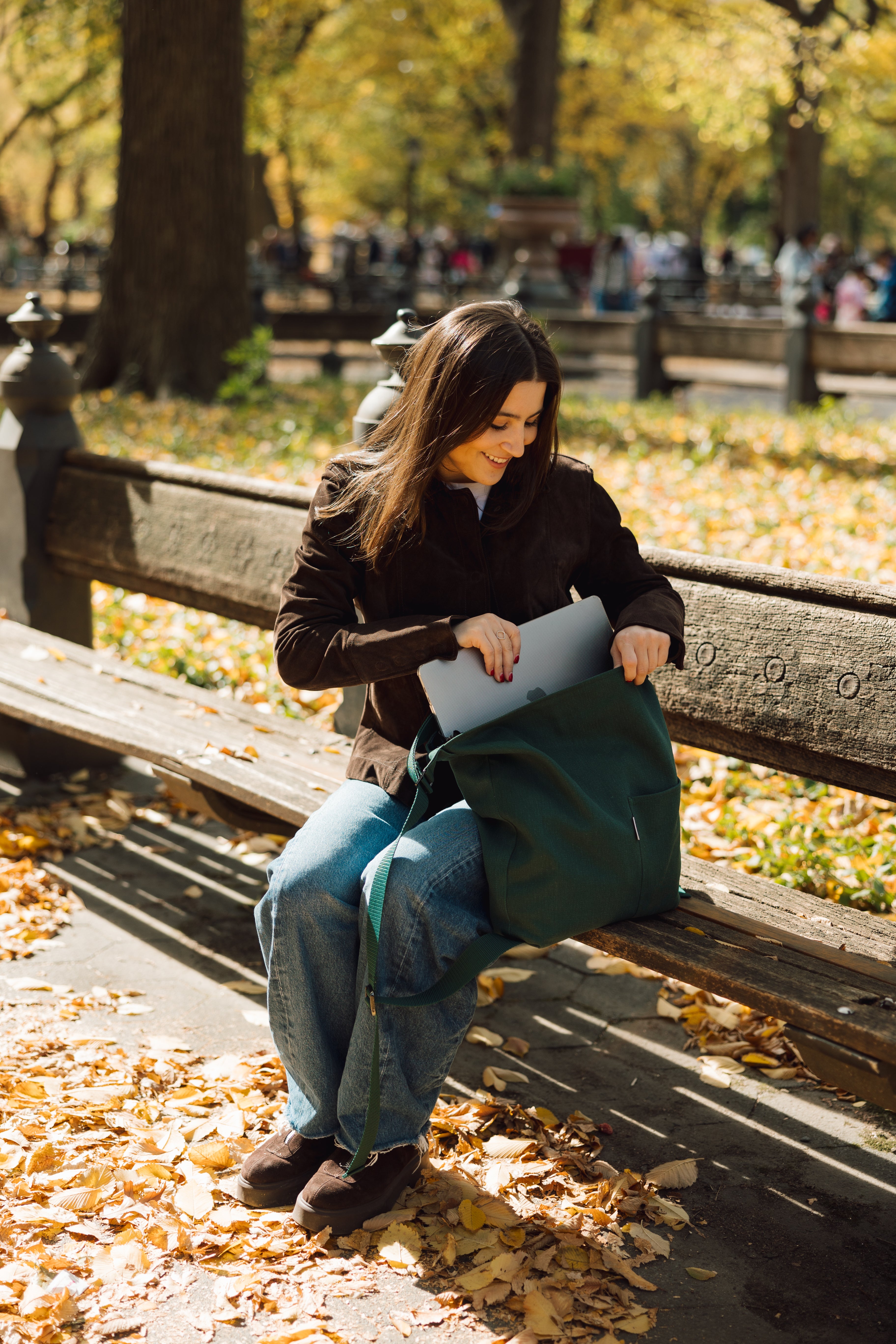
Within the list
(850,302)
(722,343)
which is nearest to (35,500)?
(722,343)

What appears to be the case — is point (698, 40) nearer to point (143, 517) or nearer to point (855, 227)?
point (143, 517)

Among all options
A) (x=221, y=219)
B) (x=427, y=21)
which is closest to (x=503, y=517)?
(x=221, y=219)

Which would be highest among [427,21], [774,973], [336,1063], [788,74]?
[427,21]

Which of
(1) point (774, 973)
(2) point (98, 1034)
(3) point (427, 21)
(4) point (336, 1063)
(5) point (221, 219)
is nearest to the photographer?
(1) point (774, 973)

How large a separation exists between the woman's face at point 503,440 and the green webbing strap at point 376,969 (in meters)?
0.57

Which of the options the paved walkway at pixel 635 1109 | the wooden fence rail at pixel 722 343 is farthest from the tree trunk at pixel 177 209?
the paved walkway at pixel 635 1109

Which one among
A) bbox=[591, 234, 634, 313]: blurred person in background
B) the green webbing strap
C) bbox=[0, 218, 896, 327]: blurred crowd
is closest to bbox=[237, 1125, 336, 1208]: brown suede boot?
the green webbing strap

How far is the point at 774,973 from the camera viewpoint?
7.50 ft

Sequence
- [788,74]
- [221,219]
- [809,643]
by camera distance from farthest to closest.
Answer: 1. [788,74]
2. [221,219]
3. [809,643]

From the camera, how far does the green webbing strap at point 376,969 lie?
236 cm

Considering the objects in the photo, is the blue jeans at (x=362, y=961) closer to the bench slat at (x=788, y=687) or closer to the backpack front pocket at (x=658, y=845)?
the backpack front pocket at (x=658, y=845)

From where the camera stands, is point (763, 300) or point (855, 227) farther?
point (855, 227)

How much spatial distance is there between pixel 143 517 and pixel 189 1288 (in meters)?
2.77

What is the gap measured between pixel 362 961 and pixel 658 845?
1.88ft
